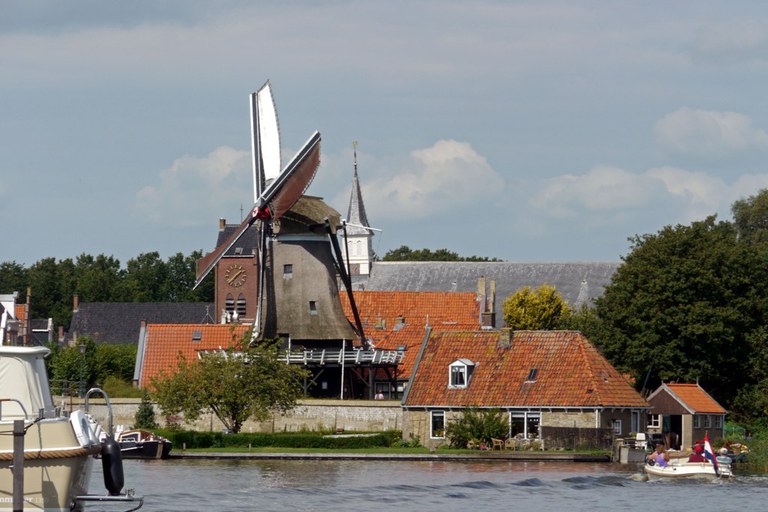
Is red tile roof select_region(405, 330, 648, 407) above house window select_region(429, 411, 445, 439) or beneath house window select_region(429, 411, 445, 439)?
above

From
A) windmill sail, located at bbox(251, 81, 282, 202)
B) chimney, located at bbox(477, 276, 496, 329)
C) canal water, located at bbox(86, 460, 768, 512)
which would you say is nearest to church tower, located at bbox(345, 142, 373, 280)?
chimney, located at bbox(477, 276, 496, 329)

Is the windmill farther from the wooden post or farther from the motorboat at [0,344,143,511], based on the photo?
the wooden post

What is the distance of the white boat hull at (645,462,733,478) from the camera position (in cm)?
5000

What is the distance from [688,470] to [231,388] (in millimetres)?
20790

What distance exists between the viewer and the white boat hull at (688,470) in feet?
164

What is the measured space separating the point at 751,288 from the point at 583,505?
39112 millimetres

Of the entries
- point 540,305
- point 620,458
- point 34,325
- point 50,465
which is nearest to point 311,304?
point 620,458

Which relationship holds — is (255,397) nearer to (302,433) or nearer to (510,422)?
(302,433)

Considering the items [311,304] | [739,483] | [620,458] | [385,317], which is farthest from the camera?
[385,317]

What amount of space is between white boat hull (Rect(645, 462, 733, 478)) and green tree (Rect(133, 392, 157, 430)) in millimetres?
25008

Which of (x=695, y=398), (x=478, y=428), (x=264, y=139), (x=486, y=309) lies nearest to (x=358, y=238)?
(x=486, y=309)

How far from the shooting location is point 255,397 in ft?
208

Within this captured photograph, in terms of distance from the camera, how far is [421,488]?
42.4 meters

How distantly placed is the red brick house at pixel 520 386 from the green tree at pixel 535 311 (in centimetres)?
3127
